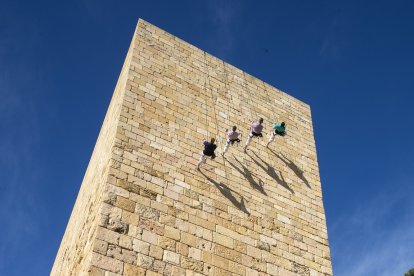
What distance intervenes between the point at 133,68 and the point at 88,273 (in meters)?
4.91

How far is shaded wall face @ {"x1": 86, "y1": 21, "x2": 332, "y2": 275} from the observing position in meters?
6.96

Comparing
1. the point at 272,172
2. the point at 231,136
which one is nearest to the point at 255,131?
the point at 231,136

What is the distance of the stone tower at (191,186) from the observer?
6910mm

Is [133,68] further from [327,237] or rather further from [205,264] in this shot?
[327,237]

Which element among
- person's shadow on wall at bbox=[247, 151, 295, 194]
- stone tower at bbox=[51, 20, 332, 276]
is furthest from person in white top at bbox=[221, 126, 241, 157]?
person's shadow on wall at bbox=[247, 151, 295, 194]

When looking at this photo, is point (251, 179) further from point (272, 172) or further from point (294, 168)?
point (294, 168)

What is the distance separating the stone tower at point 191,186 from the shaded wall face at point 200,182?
0.8 inches

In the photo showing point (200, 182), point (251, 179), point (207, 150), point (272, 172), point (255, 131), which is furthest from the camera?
point (255, 131)

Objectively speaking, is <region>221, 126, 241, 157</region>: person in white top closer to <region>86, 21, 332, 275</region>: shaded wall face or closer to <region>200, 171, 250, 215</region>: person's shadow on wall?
<region>86, 21, 332, 275</region>: shaded wall face

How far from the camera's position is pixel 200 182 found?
834cm

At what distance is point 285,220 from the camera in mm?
8852

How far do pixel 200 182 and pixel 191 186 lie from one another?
0.81ft

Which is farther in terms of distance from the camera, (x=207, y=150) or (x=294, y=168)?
(x=294, y=168)

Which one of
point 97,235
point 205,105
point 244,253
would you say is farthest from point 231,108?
point 97,235
